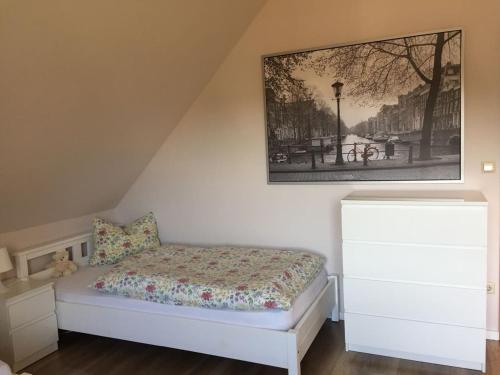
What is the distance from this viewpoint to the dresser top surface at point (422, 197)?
2.56 metres

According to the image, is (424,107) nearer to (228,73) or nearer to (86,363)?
(228,73)

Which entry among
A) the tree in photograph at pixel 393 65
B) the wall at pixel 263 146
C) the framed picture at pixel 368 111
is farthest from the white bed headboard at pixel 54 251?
the tree in photograph at pixel 393 65

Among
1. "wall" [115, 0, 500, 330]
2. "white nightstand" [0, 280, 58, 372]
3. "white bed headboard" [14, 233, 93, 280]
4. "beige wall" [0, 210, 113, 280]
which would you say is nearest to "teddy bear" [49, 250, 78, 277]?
"white bed headboard" [14, 233, 93, 280]

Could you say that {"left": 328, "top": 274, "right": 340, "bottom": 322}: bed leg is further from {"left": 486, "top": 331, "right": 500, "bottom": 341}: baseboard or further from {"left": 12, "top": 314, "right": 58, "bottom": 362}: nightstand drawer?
{"left": 12, "top": 314, "right": 58, "bottom": 362}: nightstand drawer

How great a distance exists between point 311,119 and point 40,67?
6.46 feet

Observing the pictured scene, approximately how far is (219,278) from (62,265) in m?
1.47

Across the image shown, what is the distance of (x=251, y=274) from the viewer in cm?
283

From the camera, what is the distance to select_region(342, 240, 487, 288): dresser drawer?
2.54 metres

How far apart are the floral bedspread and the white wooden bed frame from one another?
0.13 metres

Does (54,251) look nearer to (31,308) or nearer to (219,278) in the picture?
(31,308)

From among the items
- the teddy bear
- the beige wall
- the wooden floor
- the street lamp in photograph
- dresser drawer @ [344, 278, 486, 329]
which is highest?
the street lamp in photograph

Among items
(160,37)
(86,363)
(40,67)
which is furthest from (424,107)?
(86,363)

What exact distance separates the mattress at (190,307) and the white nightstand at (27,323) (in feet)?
0.46

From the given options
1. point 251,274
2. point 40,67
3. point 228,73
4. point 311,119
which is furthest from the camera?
point 228,73
